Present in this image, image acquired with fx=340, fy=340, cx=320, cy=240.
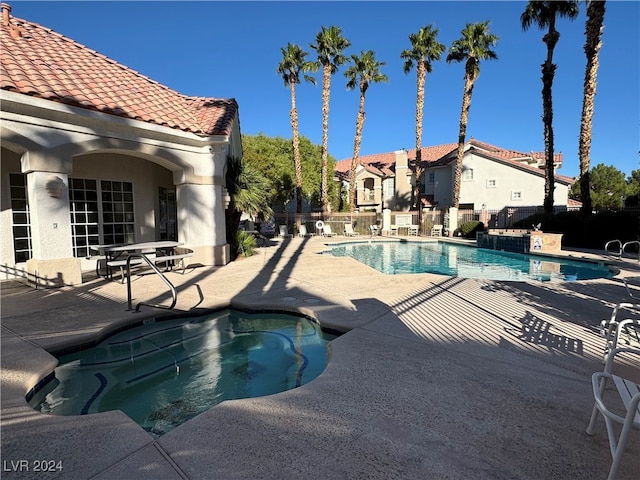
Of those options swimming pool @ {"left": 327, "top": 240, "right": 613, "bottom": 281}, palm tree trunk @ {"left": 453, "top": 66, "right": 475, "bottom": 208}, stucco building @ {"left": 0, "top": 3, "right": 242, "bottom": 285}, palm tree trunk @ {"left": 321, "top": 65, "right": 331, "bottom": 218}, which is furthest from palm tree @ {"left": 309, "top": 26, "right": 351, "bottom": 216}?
stucco building @ {"left": 0, "top": 3, "right": 242, "bottom": 285}

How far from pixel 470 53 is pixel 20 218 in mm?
28187

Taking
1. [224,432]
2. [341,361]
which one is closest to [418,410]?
[341,361]

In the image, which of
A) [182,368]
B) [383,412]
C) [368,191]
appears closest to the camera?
[383,412]

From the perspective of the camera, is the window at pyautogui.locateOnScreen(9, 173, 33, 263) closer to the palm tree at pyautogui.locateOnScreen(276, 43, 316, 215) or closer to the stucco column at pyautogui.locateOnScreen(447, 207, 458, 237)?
the palm tree at pyautogui.locateOnScreen(276, 43, 316, 215)

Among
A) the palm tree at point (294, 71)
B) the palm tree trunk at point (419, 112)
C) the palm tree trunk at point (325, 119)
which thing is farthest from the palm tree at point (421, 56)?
the palm tree at point (294, 71)

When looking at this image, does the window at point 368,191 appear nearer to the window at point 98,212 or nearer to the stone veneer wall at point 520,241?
Result: the stone veneer wall at point 520,241

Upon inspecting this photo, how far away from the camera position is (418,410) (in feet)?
9.75

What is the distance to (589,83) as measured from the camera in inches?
656

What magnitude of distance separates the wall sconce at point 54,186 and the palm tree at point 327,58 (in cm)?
2089

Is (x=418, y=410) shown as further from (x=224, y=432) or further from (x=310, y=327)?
(x=310, y=327)

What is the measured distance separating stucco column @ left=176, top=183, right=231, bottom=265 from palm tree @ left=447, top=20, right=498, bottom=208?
20.4 meters

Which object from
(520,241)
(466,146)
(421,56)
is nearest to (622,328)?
(520,241)

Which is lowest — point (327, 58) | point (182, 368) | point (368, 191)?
point (182, 368)

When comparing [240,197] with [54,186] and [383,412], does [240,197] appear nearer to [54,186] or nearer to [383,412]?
[54,186]
